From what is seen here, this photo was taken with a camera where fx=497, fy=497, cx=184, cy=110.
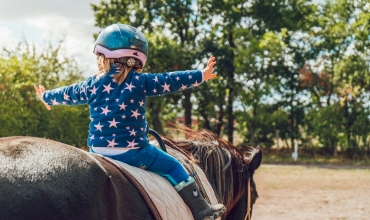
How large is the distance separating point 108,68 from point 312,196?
10453 mm

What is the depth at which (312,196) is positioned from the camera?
40.1 ft

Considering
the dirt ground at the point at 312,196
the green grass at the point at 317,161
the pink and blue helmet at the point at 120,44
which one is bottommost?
the green grass at the point at 317,161

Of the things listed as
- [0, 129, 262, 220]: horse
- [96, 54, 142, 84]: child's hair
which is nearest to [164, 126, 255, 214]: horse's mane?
[96, 54, 142, 84]: child's hair

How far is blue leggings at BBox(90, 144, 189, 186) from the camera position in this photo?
8.68 feet

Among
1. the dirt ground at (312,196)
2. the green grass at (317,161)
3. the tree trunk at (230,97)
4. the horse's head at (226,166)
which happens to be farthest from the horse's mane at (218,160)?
the tree trunk at (230,97)

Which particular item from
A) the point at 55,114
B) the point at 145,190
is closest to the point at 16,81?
the point at 55,114

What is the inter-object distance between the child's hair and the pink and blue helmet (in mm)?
28

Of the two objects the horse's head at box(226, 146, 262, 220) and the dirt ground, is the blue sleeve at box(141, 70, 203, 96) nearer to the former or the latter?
the horse's head at box(226, 146, 262, 220)

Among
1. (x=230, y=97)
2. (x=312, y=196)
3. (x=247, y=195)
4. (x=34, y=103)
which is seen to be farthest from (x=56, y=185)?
(x=230, y=97)

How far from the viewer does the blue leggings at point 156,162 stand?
265 cm

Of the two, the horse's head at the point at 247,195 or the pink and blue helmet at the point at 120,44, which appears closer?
the pink and blue helmet at the point at 120,44

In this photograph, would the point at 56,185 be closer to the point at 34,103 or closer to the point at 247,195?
the point at 247,195

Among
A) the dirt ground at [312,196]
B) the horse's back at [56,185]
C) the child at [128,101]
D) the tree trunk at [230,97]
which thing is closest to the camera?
the horse's back at [56,185]

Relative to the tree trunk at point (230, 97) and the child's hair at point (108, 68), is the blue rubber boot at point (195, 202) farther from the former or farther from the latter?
the tree trunk at point (230, 97)
